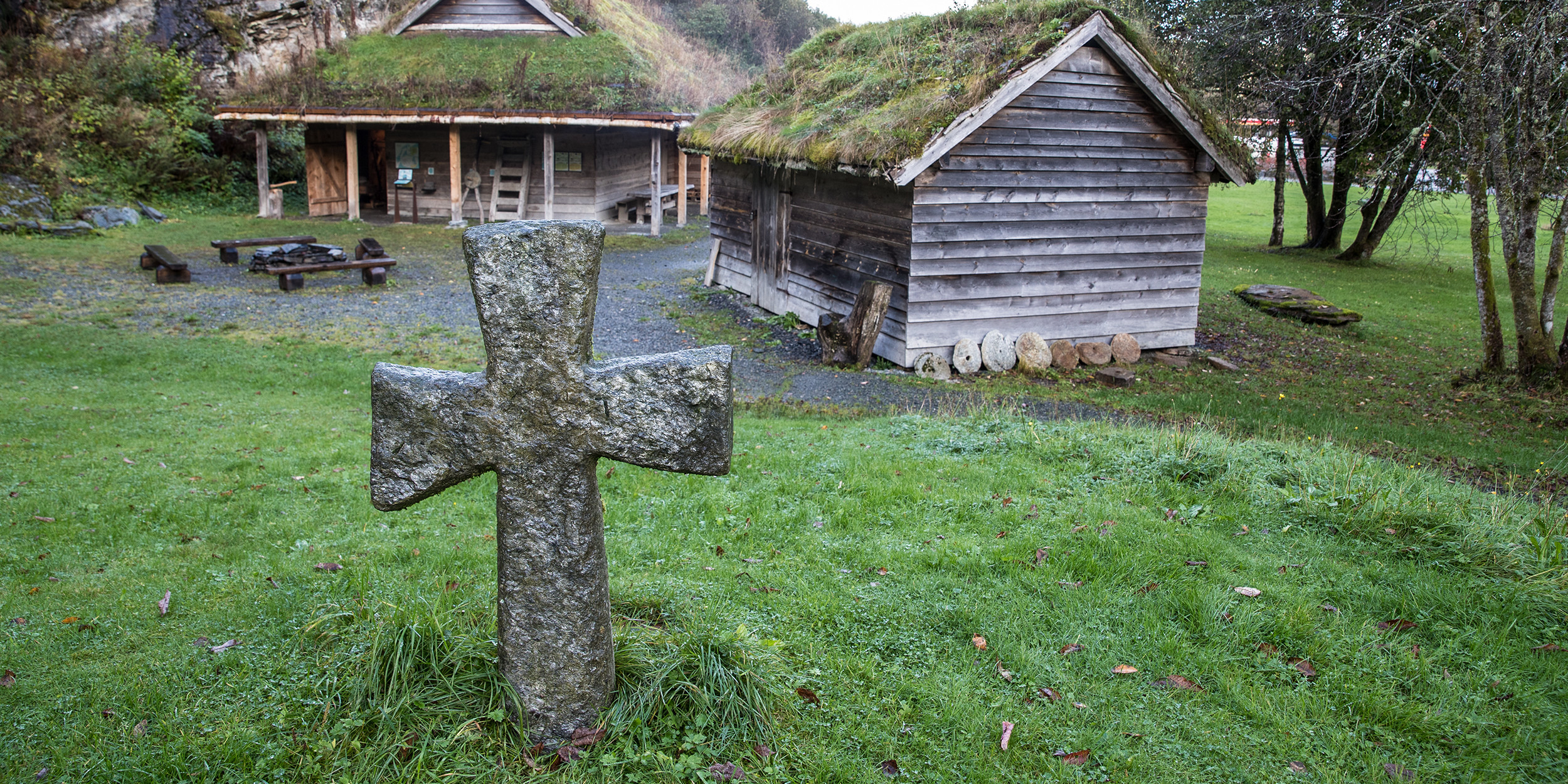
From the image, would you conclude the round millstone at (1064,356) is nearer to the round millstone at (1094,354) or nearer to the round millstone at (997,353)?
the round millstone at (1094,354)

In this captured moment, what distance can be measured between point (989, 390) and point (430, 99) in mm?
18825

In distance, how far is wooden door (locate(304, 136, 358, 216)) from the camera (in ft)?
85.2

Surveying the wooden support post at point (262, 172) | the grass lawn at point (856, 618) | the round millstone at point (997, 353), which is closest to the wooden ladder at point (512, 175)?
the wooden support post at point (262, 172)

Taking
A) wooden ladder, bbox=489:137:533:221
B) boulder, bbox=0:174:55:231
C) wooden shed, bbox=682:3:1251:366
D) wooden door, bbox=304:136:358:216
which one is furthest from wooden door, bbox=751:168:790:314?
boulder, bbox=0:174:55:231

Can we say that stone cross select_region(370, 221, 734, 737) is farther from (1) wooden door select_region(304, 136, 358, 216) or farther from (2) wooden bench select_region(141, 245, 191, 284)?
(1) wooden door select_region(304, 136, 358, 216)

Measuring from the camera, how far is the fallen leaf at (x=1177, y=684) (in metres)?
3.73

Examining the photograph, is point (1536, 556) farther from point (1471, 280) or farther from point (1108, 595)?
point (1471, 280)

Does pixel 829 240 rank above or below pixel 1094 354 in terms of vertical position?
above

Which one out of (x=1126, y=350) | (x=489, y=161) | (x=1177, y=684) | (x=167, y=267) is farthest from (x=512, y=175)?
(x=1177, y=684)

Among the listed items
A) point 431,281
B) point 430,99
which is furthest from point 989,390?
point 430,99

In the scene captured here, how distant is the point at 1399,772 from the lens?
3273mm

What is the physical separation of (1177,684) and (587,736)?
231 centimetres

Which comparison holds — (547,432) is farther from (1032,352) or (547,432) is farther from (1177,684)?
(1032,352)

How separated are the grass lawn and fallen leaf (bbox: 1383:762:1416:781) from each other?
26 millimetres
